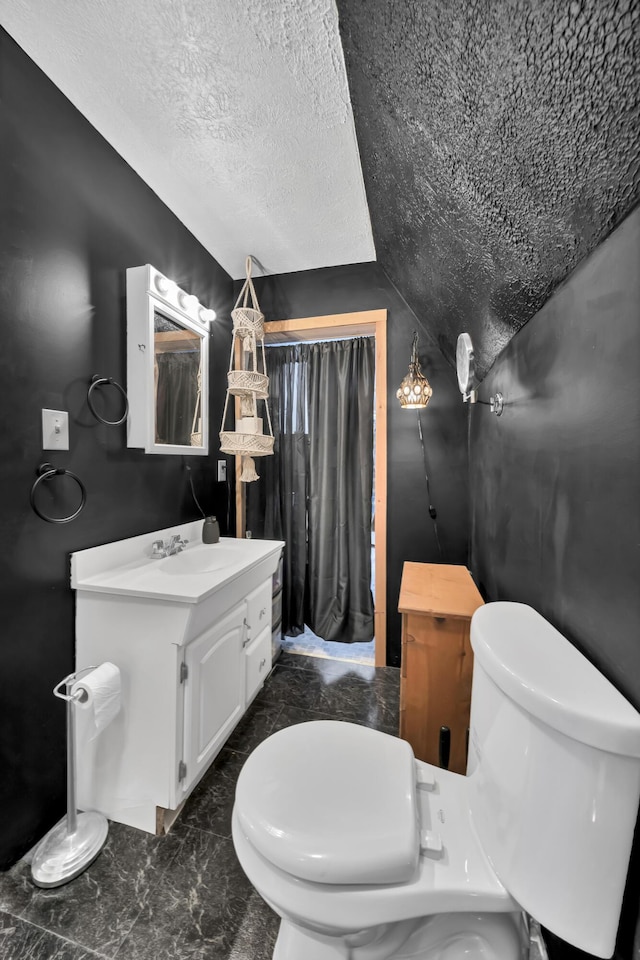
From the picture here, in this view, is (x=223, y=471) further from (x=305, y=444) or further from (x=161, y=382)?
(x=161, y=382)

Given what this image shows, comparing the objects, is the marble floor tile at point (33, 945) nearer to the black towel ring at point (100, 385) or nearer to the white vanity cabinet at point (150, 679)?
the white vanity cabinet at point (150, 679)

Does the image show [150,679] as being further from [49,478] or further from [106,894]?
[49,478]

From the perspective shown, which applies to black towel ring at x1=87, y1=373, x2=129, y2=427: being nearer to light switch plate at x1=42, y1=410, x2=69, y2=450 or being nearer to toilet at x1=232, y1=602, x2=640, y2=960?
light switch plate at x1=42, y1=410, x2=69, y2=450

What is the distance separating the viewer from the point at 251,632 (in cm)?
164

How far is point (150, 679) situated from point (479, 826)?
1018 millimetres

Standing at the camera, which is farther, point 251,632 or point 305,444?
point 305,444

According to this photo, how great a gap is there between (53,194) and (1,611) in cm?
137

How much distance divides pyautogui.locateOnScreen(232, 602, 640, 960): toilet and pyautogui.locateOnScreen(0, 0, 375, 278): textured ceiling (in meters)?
1.72

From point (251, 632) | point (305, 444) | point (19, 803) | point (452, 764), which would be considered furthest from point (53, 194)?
point (452, 764)

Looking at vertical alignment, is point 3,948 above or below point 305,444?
below

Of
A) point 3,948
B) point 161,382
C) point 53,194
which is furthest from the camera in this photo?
point 161,382

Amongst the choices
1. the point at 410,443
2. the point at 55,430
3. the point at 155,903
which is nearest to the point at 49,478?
the point at 55,430

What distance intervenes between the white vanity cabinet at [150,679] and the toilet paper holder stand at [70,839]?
5 centimetres

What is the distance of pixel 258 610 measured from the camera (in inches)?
67.7
